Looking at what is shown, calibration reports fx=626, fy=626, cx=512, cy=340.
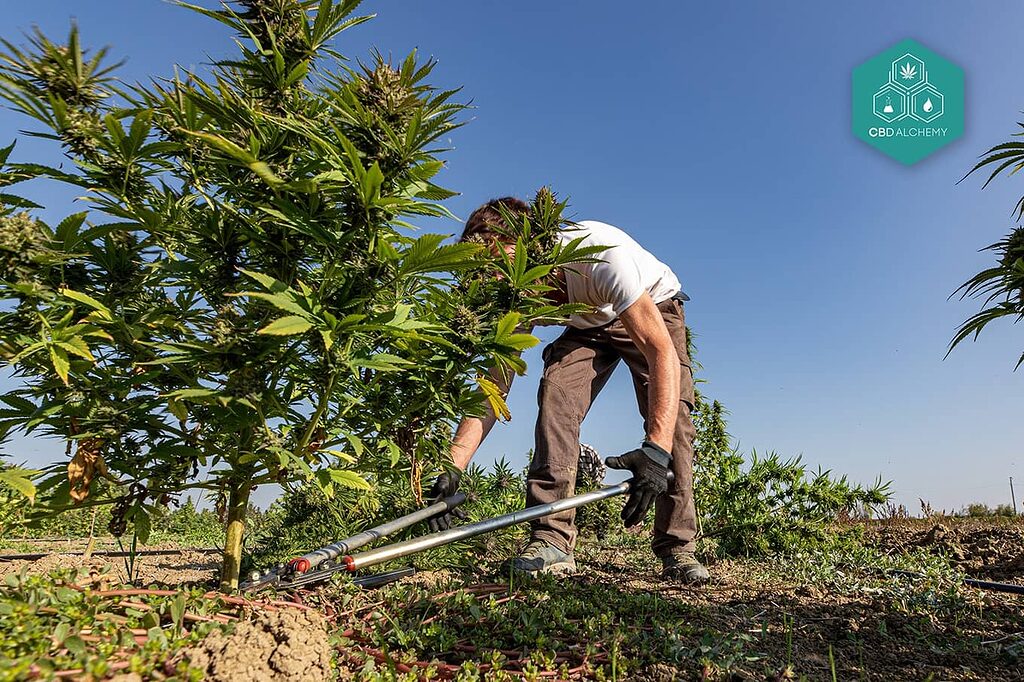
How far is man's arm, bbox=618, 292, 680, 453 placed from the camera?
3785 mm

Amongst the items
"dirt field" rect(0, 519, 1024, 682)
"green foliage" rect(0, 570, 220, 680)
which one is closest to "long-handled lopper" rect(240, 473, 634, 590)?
"dirt field" rect(0, 519, 1024, 682)

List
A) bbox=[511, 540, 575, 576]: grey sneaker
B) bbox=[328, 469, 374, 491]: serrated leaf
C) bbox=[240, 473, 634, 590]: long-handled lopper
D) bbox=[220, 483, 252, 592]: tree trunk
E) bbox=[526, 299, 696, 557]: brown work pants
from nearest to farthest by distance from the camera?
bbox=[328, 469, 374, 491]: serrated leaf → bbox=[220, 483, 252, 592]: tree trunk → bbox=[240, 473, 634, 590]: long-handled lopper → bbox=[511, 540, 575, 576]: grey sneaker → bbox=[526, 299, 696, 557]: brown work pants

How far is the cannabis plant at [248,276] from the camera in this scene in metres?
1.77

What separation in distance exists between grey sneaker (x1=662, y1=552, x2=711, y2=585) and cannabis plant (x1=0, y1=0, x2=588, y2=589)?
2.64 meters

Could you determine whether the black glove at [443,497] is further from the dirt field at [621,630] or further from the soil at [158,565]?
the soil at [158,565]

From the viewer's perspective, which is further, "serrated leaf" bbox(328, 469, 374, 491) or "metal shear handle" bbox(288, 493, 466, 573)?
"metal shear handle" bbox(288, 493, 466, 573)

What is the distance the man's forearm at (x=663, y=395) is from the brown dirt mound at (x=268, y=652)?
239 cm

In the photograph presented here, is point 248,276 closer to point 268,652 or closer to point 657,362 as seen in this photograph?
point 268,652

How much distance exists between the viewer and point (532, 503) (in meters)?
4.19

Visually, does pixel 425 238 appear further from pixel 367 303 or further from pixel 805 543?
pixel 805 543

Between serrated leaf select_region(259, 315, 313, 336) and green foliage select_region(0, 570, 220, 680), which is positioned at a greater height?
serrated leaf select_region(259, 315, 313, 336)

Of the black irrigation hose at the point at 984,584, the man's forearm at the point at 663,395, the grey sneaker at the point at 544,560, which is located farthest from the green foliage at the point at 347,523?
the black irrigation hose at the point at 984,584

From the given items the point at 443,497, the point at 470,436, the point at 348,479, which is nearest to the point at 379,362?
the point at 348,479

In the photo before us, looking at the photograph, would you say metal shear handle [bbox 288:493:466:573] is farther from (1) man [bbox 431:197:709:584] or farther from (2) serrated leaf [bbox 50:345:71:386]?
(2) serrated leaf [bbox 50:345:71:386]
